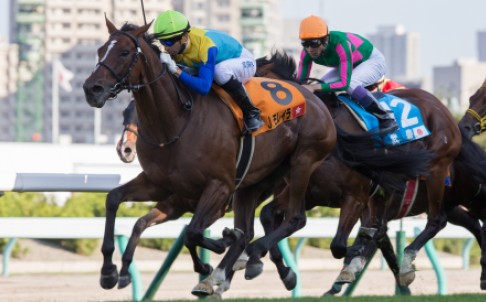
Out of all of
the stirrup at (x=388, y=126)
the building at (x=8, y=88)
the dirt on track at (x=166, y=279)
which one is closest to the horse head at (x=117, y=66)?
the stirrup at (x=388, y=126)

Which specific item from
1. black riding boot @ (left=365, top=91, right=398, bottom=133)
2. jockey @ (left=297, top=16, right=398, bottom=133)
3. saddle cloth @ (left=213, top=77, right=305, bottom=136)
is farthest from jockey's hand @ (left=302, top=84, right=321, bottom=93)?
saddle cloth @ (left=213, top=77, right=305, bottom=136)

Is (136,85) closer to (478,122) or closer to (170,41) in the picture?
(170,41)

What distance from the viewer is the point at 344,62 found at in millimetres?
8227

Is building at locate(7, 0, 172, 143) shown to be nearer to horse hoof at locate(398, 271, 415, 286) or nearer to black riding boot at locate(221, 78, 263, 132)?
horse hoof at locate(398, 271, 415, 286)

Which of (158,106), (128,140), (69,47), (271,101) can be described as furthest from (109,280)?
(69,47)

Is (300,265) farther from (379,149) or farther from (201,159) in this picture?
(201,159)

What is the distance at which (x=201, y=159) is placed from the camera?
275 inches

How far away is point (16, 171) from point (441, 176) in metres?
2.89

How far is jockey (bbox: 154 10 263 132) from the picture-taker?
7035 mm

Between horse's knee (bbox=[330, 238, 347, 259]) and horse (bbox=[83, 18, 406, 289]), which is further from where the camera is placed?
horse's knee (bbox=[330, 238, 347, 259])

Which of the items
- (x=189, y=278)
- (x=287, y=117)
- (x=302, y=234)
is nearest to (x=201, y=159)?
(x=287, y=117)

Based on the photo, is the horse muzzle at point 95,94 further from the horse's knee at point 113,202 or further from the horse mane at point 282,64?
the horse mane at point 282,64

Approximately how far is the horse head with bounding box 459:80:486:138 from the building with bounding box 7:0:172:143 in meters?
97.0

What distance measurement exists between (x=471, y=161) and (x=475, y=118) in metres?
0.32
